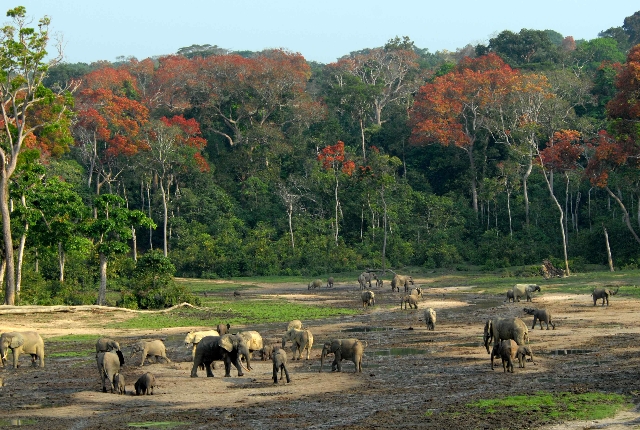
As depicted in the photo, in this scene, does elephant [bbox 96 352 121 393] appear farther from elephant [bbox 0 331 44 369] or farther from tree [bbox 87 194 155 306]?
tree [bbox 87 194 155 306]

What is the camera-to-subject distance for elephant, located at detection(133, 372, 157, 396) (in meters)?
17.5

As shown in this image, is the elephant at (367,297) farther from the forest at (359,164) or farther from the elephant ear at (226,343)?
the elephant ear at (226,343)

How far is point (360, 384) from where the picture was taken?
18156mm

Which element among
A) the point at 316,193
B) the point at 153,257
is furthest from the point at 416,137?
the point at 153,257

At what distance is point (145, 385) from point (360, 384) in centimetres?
433

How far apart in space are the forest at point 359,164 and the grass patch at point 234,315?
6326 mm

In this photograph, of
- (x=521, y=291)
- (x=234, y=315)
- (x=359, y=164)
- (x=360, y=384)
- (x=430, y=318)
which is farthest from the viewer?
(x=359, y=164)

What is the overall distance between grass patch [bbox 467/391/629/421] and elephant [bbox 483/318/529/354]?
4.79m

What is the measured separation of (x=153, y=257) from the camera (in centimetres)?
3625

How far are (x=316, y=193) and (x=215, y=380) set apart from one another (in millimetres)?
47196

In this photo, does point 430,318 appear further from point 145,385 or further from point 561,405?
point 561,405

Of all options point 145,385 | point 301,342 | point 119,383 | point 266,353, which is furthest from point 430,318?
point 119,383

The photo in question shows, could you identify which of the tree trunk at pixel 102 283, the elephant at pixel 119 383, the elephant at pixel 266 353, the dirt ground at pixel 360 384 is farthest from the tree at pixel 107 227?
the elephant at pixel 119 383

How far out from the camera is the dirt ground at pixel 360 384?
14859 mm
